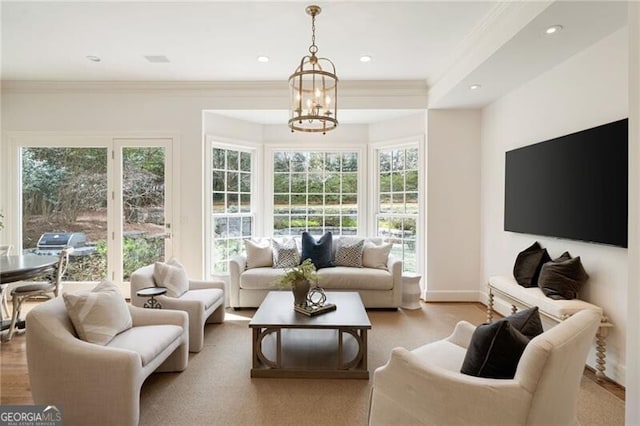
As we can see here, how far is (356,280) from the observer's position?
4145 mm

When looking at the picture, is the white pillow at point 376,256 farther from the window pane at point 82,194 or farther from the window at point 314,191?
the window pane at point 82,194

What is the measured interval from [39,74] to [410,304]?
5641 millimetres

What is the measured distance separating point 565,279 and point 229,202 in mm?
4188

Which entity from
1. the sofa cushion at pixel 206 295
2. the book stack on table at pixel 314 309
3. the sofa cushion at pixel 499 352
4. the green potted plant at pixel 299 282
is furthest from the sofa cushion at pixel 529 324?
the sofa cushion at pixel 206 295

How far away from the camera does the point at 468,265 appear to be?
15.0 feet

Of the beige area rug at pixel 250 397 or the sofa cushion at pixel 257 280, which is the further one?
the sofa cushion at pixel 257 280

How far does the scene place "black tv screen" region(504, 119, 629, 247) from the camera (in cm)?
240

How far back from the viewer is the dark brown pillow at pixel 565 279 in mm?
2691

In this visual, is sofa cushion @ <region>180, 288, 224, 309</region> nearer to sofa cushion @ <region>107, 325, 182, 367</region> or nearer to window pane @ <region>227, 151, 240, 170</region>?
sofa cushion @ <region>107, 325, 182, 367</region>

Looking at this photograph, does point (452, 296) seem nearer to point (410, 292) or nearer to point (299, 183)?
point (410, 292)

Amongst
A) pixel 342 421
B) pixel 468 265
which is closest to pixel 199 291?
pixel 342 421

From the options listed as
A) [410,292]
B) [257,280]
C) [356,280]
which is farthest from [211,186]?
[410,292]

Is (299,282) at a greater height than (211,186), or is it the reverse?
(211,186)

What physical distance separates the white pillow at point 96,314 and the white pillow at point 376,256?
9.74 feet
